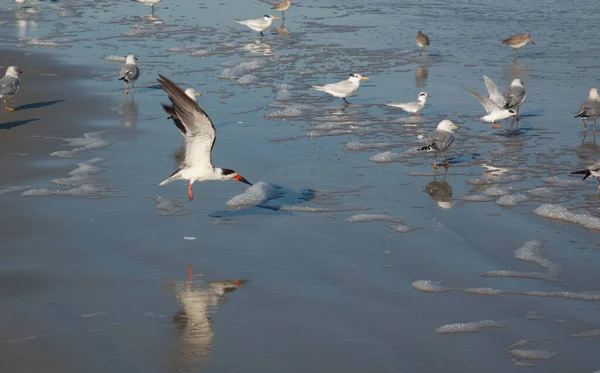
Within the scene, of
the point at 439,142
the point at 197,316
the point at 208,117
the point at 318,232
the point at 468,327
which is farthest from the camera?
the point at 439,142

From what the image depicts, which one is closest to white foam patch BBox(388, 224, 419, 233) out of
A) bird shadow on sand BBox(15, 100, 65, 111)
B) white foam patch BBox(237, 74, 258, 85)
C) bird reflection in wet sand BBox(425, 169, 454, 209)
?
bird reflection in wet sand BBox(425, 169, 454, 209)

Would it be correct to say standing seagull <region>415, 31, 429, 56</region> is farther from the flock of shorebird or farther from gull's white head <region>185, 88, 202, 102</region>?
gull's white head <region>185, 88, 202, 102</region>

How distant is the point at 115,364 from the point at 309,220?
12.8ft

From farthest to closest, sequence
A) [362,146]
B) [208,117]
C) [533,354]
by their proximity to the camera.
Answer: [362,146], [208,117], [533,354]

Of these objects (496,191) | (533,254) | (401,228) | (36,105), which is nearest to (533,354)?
(533,254)

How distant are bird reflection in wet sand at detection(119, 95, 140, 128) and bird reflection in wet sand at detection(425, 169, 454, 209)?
517 cm

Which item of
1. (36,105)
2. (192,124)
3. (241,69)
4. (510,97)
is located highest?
(192,124)

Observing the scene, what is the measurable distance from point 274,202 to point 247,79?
7806 mm

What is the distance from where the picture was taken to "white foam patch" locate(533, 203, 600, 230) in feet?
33.6

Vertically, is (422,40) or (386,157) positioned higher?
(422,40)

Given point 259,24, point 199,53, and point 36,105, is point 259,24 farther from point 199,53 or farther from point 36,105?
point 36,105

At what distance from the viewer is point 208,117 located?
9891mm

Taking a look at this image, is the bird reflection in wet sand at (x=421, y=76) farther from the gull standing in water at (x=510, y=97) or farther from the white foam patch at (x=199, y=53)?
the white foam patch at (x=199, y=53)

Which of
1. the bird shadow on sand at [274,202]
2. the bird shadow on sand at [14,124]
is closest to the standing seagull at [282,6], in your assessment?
the bird shadow on sand at [14,124]
